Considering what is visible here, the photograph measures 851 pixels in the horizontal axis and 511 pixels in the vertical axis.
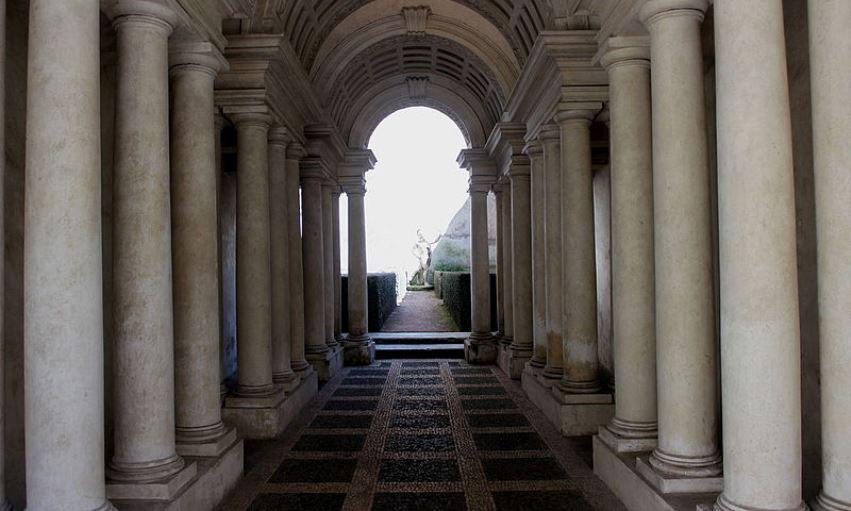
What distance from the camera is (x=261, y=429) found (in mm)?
9812

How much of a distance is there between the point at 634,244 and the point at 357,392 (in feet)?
26.8

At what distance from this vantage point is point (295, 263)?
1305 centimetres

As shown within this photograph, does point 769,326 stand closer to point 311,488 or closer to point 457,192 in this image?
point 311,488

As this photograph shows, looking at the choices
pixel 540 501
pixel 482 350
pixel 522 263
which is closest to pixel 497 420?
pixel 540 501

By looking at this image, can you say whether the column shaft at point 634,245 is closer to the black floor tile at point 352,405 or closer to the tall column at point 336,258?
the black floor tile at point 352,405

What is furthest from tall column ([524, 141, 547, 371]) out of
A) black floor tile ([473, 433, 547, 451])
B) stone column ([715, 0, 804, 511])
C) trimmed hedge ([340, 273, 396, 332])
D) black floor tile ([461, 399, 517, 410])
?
trimmed hedge ([340, 273, 396, 332])

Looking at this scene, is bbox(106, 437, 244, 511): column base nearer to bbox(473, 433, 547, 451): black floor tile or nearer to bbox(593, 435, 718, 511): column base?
bbox(473, 433, 547, 451): black floor tile

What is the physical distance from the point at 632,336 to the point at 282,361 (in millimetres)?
6795

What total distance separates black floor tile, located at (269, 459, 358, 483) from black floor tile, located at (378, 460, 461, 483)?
1.56ft

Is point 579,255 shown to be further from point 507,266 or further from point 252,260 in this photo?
point 507,266

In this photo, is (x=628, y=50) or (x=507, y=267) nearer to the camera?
(x=628, y=50)

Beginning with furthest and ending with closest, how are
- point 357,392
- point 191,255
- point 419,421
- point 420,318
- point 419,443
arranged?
1. point 420,318
2. point 357,392
3. point 419,421
4. point 419,443
5. point 191,255

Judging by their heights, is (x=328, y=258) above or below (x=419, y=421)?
above

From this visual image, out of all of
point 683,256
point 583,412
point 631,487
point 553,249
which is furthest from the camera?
point 553,249
